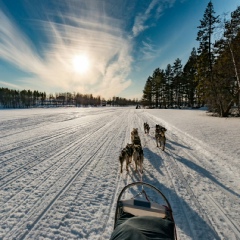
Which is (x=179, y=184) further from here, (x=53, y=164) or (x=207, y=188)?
(x=53, y=164)

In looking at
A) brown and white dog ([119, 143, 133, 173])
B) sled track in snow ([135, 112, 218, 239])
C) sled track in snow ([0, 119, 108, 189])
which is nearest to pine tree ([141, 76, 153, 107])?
sled track in snow ([0, 119, 108, 189])

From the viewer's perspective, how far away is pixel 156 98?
6050 centimetres


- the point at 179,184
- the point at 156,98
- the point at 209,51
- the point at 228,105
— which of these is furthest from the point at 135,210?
the point at 156,98

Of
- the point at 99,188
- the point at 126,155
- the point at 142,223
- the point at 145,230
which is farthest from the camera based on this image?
the point at 126,155

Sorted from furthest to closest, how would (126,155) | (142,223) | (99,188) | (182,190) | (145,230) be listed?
(126,155)
(99,188)
(182,190)
(142,223)
(145,230)

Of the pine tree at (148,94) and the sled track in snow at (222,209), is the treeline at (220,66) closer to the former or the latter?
the sled track in snow at (222,209)

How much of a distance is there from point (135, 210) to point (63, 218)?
5.57ft

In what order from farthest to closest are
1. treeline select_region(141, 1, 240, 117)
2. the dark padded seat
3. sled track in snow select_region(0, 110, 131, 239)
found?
treeline select_region(141, 1, 240, 117) → sled track in snow select_region(0, 110, 131, 239) → the dark padded seat

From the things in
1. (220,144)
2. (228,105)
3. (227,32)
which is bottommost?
(220,144)

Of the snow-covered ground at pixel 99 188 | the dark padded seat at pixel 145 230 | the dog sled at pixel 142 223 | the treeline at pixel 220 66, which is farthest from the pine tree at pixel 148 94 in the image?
the dark padded seat at pixel 145 230

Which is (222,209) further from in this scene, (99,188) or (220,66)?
(220,66)

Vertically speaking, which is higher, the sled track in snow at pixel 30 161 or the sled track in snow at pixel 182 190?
the sled track in snow at pixel 182 190

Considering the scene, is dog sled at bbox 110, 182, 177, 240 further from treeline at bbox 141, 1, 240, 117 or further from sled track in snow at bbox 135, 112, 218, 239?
treeline at bbox 141, 1, 240, 117

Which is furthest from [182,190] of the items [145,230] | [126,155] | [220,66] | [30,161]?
[220,66]
